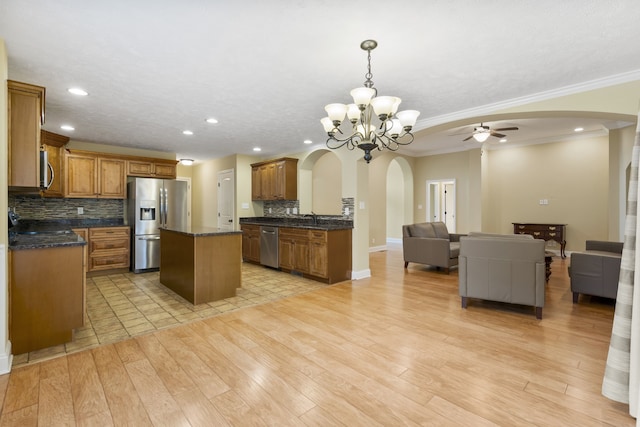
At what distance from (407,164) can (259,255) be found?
508cm

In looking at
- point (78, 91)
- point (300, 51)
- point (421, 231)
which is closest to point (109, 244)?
point (78, 91)

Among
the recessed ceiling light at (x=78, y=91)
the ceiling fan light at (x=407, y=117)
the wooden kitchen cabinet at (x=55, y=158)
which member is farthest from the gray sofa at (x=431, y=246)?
the wooden kitchen cabinet at (x=55, y=158)

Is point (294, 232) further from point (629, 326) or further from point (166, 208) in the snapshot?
point (629, 326)

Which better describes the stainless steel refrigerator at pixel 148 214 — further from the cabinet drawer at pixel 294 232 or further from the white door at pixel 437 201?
the white door at pixel 437 201

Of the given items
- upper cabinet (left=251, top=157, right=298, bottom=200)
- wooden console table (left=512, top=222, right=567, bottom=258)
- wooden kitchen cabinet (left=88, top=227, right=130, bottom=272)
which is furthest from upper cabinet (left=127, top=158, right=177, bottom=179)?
wooden console table (left=512, top=222, right=567, bottom=258)

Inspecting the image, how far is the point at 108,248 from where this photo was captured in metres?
5.28

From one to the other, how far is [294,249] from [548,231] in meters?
5.72

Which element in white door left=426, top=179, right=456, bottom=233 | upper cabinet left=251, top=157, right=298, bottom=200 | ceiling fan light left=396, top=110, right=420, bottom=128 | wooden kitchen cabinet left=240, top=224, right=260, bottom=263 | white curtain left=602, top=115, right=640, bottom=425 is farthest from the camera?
white door left=426, top=179, right=456, bottom=233

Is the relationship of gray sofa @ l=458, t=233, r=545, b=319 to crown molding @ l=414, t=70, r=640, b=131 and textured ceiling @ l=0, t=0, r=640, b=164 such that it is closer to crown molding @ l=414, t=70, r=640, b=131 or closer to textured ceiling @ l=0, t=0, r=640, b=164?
crown molding @ l=414, t=70, r=640, b=131

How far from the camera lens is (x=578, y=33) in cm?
210

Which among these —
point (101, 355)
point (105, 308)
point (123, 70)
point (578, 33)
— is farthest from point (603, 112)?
point (105, 308)

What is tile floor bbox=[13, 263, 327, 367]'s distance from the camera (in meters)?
2.76

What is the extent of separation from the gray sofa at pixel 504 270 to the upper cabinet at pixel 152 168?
561cm

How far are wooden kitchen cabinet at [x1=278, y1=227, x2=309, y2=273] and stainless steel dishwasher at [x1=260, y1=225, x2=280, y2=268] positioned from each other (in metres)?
0.11
